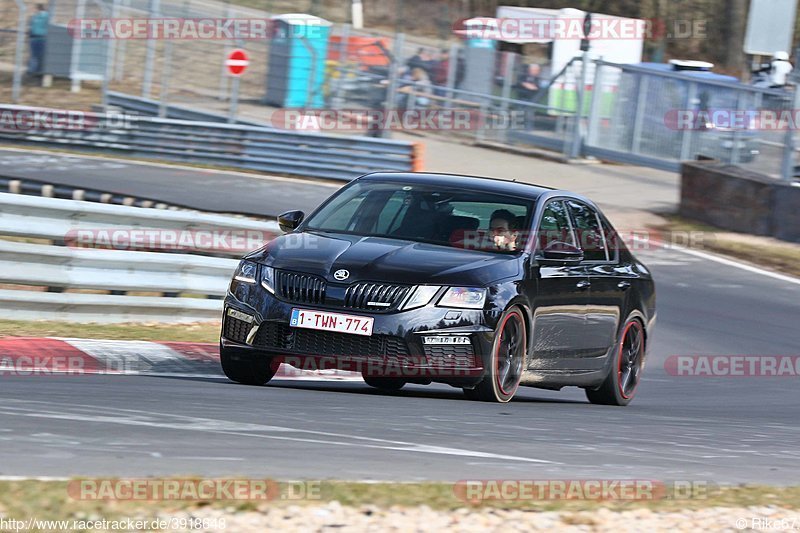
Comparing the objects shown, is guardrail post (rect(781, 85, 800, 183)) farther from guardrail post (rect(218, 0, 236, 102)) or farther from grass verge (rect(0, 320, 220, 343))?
guardrail post (rect(218, 0, 236, 102))

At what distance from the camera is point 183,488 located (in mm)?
4852

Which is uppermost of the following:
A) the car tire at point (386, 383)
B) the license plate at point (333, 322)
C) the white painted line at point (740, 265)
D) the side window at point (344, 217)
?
the side window at point (344, 217)

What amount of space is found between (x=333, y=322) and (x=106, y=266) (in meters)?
3.82

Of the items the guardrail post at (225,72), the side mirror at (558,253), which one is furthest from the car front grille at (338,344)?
the guardrail post at (225,72)

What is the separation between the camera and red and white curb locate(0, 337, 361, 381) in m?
8.93

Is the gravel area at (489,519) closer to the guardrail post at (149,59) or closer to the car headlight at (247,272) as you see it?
the car headlight at (247,272)

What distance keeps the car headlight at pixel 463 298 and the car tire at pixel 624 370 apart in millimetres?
2373

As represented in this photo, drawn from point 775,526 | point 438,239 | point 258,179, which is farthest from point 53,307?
point 258,179

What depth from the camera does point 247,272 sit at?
27.6 ft

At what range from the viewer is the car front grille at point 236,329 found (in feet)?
27.2

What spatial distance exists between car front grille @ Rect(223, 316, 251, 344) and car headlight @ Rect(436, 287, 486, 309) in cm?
119

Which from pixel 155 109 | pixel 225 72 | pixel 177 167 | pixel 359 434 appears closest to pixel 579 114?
pixel 225 72

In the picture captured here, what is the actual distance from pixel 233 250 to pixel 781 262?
9.35 m

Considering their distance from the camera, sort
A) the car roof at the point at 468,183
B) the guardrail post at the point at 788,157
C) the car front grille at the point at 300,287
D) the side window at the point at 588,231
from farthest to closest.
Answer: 1. the guardrail post at the point at 788,157
2. the side window at the point at 588,231
3. the car roof at the point at 468,183
4. the car front grille at the point at 300,287
